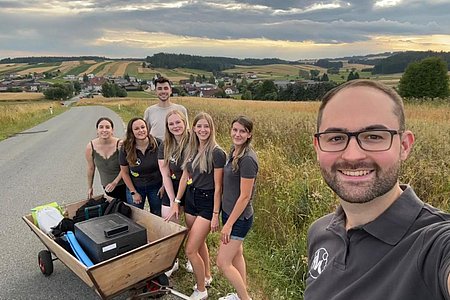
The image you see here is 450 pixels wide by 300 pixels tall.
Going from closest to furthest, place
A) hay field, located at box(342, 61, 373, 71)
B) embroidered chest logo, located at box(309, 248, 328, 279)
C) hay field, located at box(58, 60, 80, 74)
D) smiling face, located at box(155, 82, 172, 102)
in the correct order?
embroidered chest logo, located at box(309, 248, 328, 279) < smiling face, located at box(155, 82, 172, 102) < hay field, located at box(342, 61, 373, 71) < hay field, located at box(58, 60, 80, 74)

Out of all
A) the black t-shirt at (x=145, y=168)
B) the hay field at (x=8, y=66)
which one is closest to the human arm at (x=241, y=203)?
the black t-shirt at (x=145, y=168)

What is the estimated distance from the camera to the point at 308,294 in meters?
1.59

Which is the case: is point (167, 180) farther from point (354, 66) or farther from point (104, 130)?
point (354, 66)

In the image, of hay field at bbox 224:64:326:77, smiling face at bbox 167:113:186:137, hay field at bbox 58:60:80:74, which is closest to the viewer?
smiling face at bbox 167:113:186:137

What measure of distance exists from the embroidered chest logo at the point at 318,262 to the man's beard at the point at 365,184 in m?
0.33

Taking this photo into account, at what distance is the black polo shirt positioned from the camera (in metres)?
1.14

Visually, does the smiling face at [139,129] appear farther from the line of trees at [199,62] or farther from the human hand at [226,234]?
the line of trees at [199,62]

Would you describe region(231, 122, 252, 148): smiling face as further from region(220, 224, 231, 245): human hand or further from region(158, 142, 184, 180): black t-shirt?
region(158, 142, 184, 180): black t-shirt

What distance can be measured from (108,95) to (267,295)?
74.5 m

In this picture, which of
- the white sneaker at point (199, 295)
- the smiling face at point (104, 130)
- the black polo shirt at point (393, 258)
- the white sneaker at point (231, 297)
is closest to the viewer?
the black polo shirt at point (393, 258)

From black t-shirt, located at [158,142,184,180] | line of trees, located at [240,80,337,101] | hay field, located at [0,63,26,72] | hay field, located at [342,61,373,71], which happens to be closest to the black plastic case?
black t-shirt, located at [158,142,184,180]

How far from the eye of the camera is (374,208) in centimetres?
136

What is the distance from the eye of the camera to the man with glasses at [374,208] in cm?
117

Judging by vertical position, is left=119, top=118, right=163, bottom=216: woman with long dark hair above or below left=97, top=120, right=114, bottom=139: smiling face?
below
